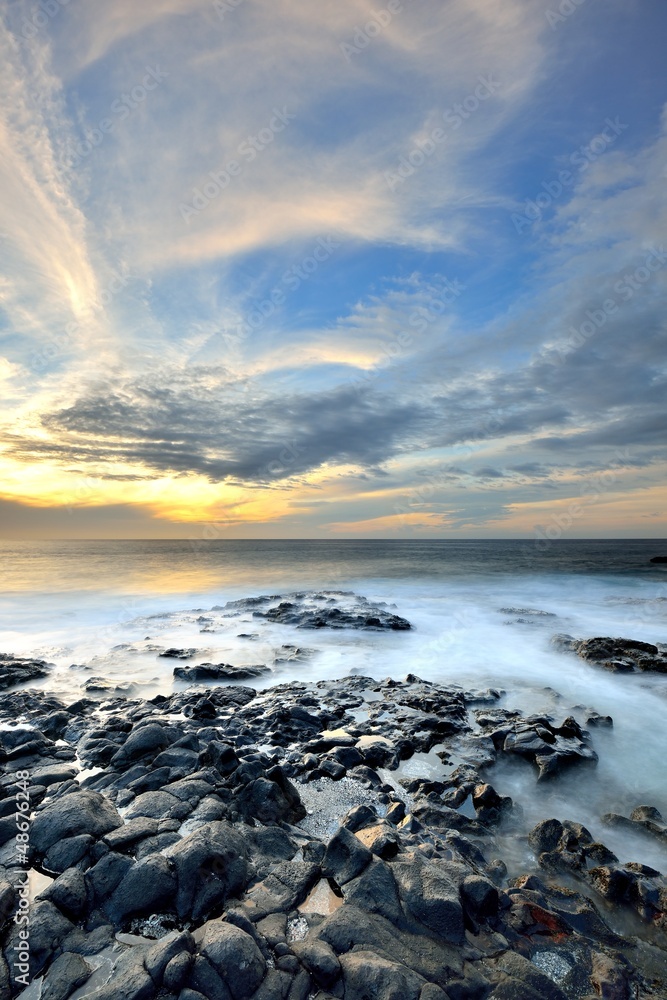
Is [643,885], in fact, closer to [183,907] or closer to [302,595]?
[183,907]

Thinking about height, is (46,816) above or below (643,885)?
above

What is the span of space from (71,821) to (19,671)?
950cm

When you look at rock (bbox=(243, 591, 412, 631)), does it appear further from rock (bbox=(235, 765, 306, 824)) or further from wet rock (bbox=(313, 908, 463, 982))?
wet rock (bbox=(313, 908, 463, 982))

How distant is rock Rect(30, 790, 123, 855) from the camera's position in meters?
4.95

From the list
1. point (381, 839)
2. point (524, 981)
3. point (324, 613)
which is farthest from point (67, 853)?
point (324, 613)

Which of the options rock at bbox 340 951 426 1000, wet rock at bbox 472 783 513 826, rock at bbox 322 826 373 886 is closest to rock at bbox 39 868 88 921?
rock at bbox 322 826 373 886

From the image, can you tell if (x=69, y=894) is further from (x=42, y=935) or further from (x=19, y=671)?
(x=19, y=671)

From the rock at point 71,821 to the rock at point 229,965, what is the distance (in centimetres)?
195

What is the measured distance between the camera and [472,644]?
16.9 m

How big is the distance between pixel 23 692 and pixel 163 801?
714cm

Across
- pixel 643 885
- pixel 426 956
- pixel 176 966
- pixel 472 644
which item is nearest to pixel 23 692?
pixel 176 966

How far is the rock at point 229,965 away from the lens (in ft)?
11.3

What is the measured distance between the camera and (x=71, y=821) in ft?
16.6

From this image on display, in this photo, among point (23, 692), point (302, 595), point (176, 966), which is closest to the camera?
point (176, 966)
